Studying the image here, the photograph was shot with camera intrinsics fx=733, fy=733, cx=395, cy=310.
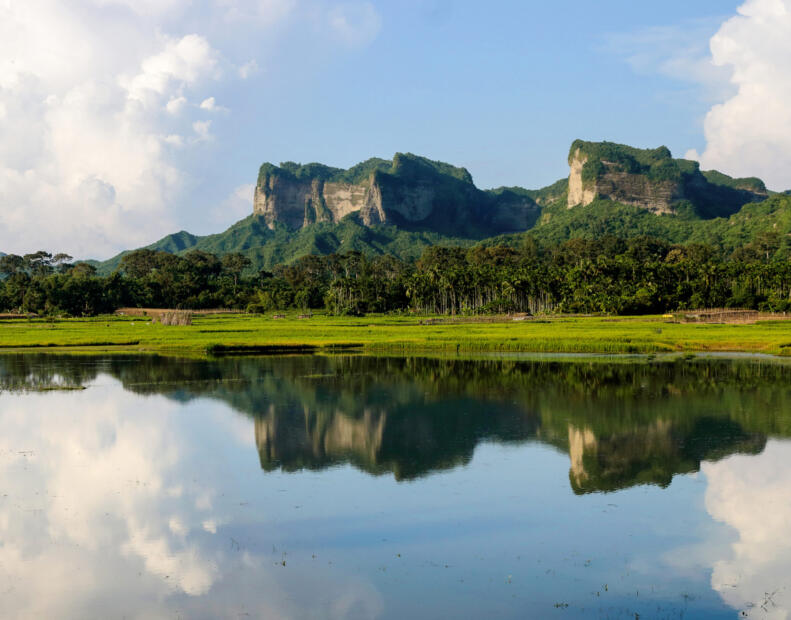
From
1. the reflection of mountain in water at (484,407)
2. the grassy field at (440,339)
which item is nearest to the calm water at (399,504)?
the reflection of mountain in water at (484,407)

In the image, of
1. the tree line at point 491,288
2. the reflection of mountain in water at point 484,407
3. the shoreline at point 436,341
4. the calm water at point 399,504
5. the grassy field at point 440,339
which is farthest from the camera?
the tree line at point 491,288

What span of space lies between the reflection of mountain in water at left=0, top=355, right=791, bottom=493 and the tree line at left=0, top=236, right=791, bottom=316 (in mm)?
59891

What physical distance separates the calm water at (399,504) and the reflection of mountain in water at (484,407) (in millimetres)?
152

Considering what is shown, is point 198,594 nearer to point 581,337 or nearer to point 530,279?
point 581,337

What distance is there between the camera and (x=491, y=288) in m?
116

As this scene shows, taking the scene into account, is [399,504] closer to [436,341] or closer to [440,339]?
[436,341]

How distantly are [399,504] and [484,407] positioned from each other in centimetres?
Result: 1284

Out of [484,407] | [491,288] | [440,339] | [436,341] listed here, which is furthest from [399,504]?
[491,288]

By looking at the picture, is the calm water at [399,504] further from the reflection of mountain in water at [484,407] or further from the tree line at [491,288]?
the tree line at [491,288]

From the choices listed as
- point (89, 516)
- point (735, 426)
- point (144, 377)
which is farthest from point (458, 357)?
point (89, 516)

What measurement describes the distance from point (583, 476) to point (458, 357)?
31809 mm

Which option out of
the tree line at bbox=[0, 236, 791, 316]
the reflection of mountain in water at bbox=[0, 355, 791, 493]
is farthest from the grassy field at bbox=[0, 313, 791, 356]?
the tree line at bbox=[0, 236, 791, 316]


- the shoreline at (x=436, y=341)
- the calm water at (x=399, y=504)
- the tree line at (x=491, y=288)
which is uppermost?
the tree line at (x=491, y=288)

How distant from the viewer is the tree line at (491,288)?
3947 inches
